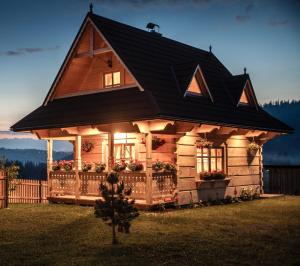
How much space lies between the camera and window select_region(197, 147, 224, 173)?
21344mm

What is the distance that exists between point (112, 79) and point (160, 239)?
11.0 meters

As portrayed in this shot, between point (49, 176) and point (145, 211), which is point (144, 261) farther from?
point (49, 176)

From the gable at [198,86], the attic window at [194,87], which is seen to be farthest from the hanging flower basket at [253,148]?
the attic window at [194,87]

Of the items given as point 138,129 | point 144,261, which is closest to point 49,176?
point 138,129

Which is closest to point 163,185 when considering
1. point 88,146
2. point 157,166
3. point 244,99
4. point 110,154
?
point 157,166

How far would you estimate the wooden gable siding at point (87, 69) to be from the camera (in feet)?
68.1

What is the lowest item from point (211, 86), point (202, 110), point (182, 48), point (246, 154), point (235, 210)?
point (235, 210)

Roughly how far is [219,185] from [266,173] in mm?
8587

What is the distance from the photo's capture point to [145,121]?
58.1 feet

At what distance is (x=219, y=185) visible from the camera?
72.4 ft

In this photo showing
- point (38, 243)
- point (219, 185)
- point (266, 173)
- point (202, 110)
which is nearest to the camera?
point (38, 243)

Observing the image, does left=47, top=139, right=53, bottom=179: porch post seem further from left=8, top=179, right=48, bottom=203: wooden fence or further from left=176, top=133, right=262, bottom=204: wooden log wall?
left=176, top=133, right=262, bottom=204: wooden log wall

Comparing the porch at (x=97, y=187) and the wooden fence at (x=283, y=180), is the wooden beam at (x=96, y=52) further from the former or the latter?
the wooden fence at (x=283, y=180)

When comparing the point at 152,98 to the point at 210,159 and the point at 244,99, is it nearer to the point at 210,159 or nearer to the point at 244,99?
the point at 210,159
